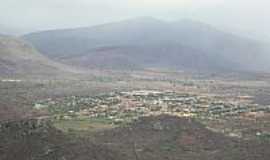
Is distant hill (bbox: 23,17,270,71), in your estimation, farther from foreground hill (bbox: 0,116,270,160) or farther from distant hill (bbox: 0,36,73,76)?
foreground hill (bbox: 0,116,270,160)

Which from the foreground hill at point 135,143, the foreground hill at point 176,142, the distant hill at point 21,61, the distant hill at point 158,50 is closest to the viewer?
the foreground hill at point 135,143

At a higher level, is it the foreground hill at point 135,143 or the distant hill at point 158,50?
the distant hill at point 158,50

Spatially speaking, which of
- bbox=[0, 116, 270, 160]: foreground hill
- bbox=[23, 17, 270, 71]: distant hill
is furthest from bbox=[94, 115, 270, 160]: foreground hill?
bbox=[23, 17, 270, 71]: distant hill

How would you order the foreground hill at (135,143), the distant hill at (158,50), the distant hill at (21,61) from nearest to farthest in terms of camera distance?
the foreground hill at (135,143) → the distant hill at (21,61) → the distant hill at (158,50)

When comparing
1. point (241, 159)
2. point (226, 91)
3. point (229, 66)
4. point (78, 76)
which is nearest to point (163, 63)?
point (229, 66)

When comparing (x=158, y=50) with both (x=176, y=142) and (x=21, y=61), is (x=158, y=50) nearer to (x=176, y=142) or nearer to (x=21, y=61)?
(x=21, y=61)

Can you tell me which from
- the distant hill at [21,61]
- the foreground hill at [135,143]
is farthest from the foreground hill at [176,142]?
the distant hill at [21,61]

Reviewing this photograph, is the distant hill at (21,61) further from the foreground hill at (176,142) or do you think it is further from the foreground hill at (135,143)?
the foreground hill at (135,143)

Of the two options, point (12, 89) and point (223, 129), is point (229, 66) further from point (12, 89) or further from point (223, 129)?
point (223, 129)
